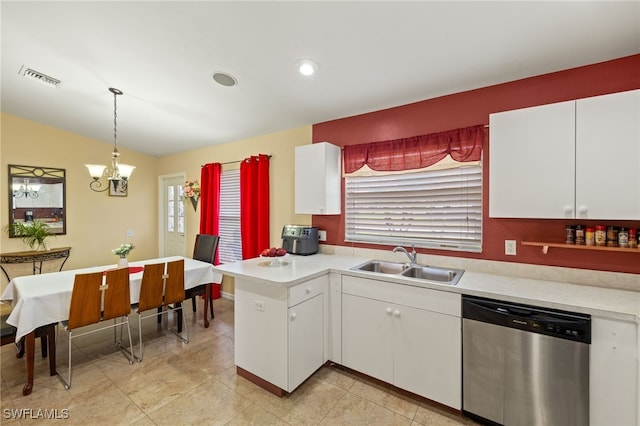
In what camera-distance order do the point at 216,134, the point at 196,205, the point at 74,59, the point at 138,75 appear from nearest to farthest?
the point at 74,59, the point at 138,75, the point at 216,134, the point at 196,205

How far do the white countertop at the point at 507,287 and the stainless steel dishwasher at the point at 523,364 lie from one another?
0.06 metres

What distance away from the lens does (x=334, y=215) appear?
312cm

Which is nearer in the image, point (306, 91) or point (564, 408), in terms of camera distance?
point (564, 408)

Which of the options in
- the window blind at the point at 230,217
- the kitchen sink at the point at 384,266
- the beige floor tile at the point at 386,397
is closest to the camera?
the beige floor tile at the point at 386,397

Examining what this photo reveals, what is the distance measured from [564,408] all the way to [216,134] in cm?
431

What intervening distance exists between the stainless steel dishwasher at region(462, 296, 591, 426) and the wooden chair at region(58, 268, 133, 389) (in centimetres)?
281

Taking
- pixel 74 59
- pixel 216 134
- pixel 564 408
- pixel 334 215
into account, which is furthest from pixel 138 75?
pixel 564 408

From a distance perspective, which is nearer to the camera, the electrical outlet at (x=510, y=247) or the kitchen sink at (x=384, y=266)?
the electrical outlet at (x=510, y=247)

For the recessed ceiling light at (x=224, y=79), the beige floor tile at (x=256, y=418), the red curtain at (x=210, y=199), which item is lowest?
the beige floor tile at (x=256, y=418)

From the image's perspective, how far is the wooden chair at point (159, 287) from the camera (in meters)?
2.67

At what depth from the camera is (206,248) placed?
3842 millimetres

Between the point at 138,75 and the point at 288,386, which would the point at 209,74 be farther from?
the point at 288,386

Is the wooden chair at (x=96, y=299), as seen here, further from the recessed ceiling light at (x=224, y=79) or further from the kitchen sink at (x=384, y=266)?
the kitchen sink at (x=384, y=266)

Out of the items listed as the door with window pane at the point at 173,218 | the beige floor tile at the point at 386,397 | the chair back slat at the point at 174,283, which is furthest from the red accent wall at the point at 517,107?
the door with window pane at the point at 173,218
